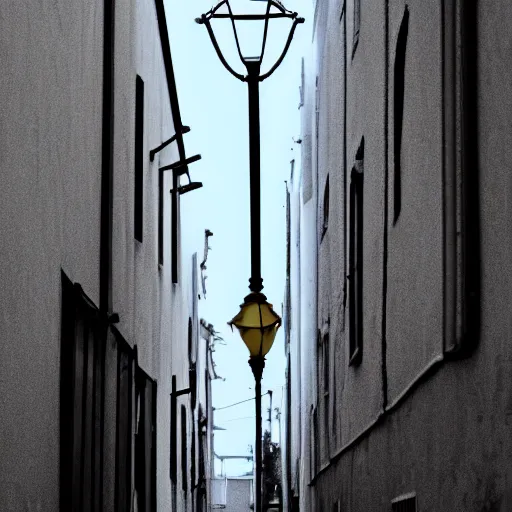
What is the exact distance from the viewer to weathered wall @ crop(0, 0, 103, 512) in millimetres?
6570

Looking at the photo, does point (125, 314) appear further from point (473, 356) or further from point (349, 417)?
point (473, 356)

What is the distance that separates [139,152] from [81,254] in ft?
20.3

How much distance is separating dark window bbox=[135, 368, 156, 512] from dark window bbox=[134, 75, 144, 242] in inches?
72.3

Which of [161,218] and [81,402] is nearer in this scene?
[81,402]

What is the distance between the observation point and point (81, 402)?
9414 mm

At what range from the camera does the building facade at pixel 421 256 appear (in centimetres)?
548

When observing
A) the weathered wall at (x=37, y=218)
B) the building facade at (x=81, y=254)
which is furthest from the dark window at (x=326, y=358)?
the weathered wall at (x=37, y=218)

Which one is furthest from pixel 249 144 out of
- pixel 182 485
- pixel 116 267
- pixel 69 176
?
pixel 182 485

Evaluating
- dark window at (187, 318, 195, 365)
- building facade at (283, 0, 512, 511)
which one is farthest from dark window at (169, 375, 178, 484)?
building facade at (283, 0, 512, 511)

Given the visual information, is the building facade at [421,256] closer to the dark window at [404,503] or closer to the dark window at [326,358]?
the dark window at [404,503]

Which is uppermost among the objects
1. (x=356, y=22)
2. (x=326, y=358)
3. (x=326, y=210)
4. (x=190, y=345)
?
(x=356, y=22)

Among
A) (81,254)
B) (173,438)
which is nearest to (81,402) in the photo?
(81,254)

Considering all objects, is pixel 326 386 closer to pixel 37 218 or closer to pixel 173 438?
pixel 173 438

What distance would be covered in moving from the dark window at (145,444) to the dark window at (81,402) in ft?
14.9
